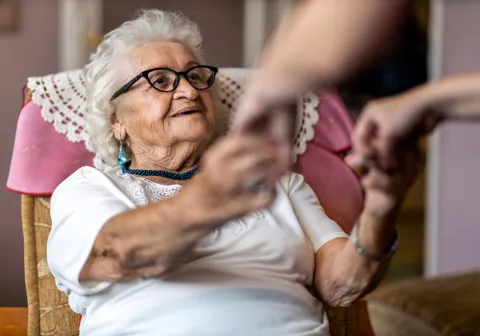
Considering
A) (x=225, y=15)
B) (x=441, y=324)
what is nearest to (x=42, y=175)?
(x=441, y=324)

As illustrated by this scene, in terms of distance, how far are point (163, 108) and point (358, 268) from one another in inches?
17.1

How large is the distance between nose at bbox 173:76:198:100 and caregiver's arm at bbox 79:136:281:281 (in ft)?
1.09

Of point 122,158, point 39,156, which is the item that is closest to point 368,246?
point 122,158

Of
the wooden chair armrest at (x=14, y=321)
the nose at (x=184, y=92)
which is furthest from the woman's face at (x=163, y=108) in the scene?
the wooden chair armrest at (x=14, y=321)

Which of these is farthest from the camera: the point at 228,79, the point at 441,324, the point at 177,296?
the point at 441,324

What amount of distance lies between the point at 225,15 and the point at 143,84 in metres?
2.10

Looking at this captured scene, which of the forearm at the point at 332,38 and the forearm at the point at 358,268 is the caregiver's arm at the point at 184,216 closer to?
the forearm at the point at 332,38

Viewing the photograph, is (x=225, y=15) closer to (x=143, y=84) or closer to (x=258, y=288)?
(x=143, y=84)

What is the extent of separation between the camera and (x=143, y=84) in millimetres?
1252

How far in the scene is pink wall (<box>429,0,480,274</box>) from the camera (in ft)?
10.1

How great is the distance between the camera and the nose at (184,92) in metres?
1.23

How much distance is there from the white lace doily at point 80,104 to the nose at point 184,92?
16 centimetres

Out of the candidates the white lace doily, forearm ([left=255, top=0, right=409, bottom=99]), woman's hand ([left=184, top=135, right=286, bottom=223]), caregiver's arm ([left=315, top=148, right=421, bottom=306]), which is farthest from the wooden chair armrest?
forearm ([left=255, top=0, right=409, bottom=99])

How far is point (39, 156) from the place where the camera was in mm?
1362
